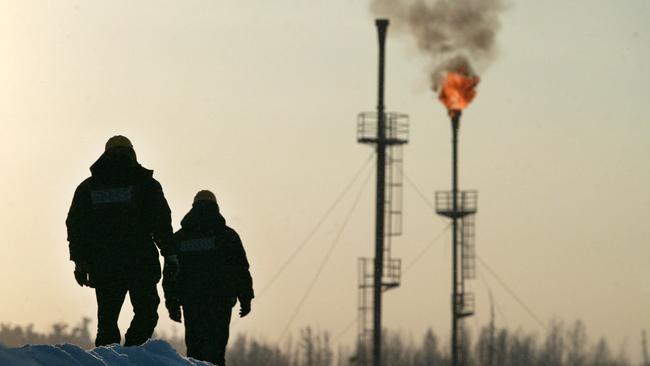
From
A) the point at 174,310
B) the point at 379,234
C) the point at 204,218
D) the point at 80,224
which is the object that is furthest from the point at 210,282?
the point at 379,234

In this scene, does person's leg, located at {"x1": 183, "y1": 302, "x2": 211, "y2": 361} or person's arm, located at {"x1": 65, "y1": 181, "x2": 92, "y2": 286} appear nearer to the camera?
person's arm, located at {"x1": 65, "y1": 181, "x2": 92, "y2": 286}

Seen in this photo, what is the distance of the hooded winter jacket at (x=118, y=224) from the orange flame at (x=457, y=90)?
150 ft

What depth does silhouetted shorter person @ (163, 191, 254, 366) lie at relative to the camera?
1686cm

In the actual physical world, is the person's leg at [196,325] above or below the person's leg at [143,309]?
below

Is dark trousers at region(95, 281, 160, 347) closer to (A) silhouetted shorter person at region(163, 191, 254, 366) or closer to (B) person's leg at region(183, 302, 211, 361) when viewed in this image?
(A) silhouetted shorter person at region(163, 191, 254, 366)

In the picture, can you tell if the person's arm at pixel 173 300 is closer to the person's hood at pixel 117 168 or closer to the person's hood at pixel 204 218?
the person's hood at pixel 204 218

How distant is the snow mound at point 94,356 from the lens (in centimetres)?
1004

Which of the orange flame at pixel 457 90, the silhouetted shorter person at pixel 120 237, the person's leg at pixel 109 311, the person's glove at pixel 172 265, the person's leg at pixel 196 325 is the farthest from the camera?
the orange flame at pixel 457 90

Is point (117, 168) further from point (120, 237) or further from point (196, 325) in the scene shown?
point (196, 325)

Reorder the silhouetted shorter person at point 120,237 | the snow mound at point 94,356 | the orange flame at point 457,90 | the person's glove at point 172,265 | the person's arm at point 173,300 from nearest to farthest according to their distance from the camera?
1. the snow mound at point 94,356
2. the silhouetted shorter person at point 120,237
3. the person's glove at point 172,265
4. the person's arm at point 173,300
5. the orange flame at point 457,90

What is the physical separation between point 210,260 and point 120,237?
2267 mm

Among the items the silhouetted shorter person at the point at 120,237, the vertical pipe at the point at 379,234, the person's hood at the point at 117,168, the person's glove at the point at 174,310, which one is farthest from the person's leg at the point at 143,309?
the vertical pipe at the point at 379,234

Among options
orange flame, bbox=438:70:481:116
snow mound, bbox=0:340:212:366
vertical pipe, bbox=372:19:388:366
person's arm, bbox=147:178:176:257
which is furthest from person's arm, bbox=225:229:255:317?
orange flame, bbox=438:70:481:116

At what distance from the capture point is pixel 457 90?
6128 centimetres
